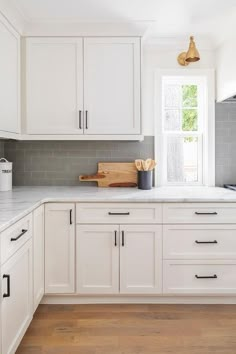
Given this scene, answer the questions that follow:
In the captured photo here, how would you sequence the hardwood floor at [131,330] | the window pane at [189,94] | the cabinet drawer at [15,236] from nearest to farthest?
the cabinet drawer at [15,236], the hardwood floor at [131,330], the window pane at [189,94]

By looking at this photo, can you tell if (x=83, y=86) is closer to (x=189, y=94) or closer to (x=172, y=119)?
(x=172, y=119)

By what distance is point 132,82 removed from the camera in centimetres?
282

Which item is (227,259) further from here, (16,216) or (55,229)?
(16,216)

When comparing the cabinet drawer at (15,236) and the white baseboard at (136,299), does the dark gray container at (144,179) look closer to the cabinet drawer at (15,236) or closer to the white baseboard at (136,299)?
the white baseboard at (136,299)

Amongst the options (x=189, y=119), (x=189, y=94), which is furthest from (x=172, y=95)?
(x=189, y=119)

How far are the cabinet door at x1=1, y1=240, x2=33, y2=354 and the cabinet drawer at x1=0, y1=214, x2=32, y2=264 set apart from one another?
39mm

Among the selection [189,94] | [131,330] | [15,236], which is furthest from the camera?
[189,94]

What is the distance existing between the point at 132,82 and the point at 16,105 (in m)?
1.02

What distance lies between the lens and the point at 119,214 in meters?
2.46

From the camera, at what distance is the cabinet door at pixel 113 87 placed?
9.20ft

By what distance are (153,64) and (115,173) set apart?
1164mm

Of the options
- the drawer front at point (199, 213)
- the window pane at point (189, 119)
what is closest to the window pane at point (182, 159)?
the window pane at point (189, 119)

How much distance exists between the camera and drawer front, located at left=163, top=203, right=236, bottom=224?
2461 millimetres

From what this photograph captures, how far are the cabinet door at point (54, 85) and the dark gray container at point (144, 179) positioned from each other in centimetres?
68
